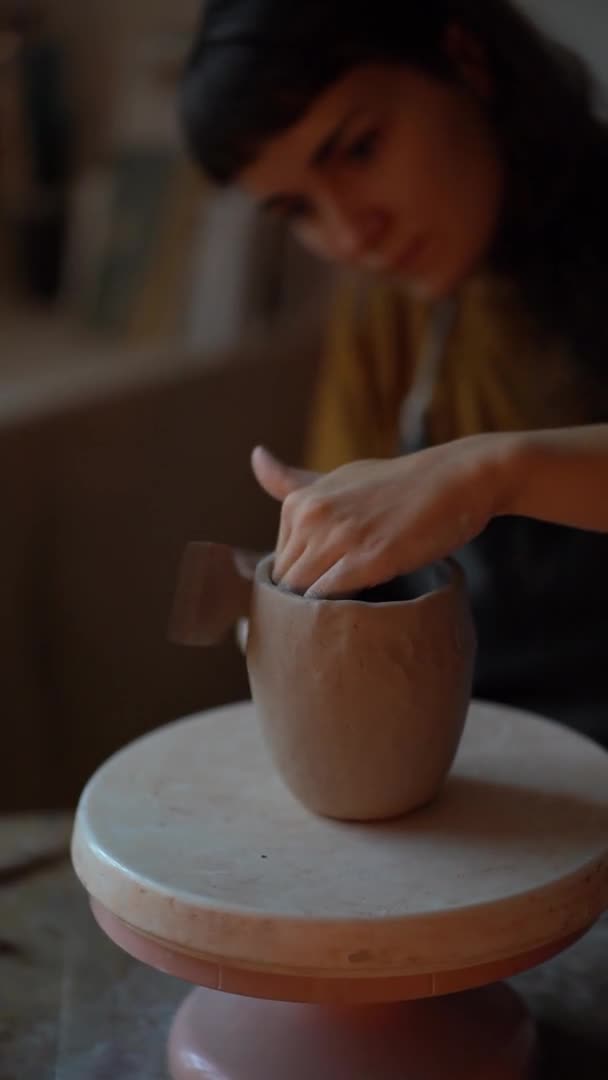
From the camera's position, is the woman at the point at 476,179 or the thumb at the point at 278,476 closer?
the thumb at the point at 278,476

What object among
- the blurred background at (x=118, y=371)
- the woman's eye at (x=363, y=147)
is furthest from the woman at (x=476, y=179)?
the blurred background at (x=118, y=371)

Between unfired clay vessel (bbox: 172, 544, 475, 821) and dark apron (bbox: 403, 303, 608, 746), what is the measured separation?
0.39 m

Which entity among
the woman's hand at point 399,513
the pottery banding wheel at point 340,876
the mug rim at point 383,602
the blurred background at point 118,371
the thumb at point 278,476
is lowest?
the blurred background at point 118,371

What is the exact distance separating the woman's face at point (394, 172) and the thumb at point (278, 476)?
18.1 inches

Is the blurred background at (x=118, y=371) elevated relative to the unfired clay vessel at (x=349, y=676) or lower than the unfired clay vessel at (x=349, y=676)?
lower

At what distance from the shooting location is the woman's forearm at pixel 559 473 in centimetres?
61

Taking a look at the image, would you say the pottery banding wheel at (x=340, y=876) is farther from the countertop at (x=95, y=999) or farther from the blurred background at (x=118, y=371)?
the blurred background at (x=118, y=371)

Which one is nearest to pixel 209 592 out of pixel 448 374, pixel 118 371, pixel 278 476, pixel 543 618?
pixel 278 476

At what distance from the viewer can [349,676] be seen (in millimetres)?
612

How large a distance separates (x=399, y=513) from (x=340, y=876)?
0.18 metres

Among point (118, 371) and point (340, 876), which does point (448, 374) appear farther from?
point (340, 876)

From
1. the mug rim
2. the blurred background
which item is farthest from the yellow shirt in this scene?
the mug rim

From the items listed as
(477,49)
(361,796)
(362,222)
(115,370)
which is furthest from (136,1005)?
(115,370)

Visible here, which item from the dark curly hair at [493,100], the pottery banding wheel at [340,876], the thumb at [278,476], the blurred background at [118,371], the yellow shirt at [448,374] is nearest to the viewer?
the pottery banding wheel at [340,876]
